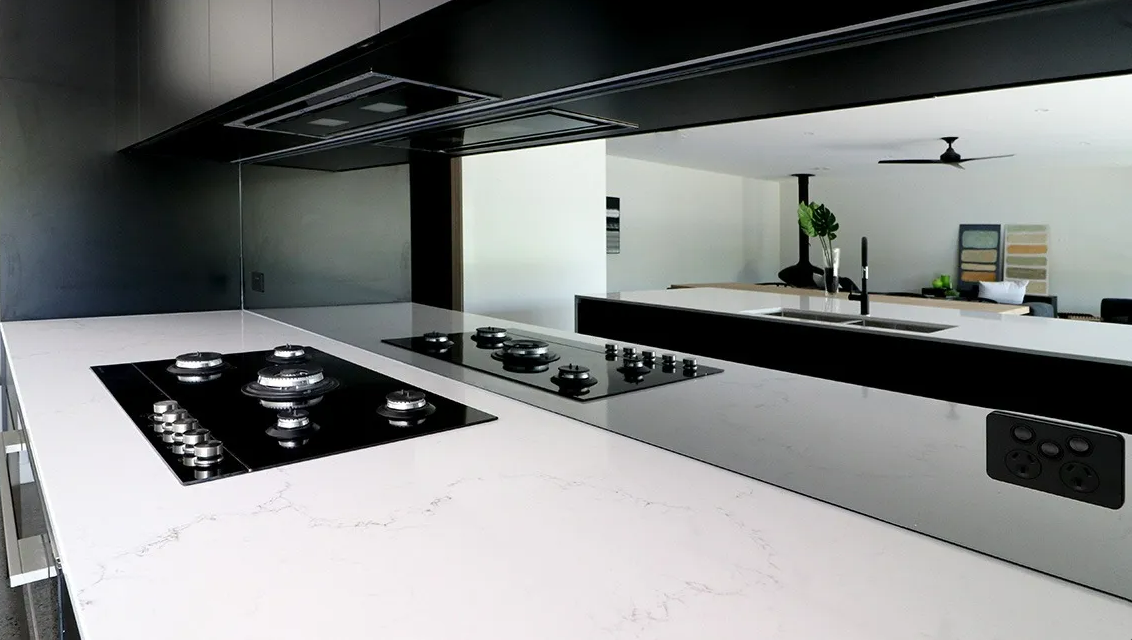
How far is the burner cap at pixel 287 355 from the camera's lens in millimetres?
1544

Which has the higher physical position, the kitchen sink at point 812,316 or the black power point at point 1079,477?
the kitchen sink at point 812,316

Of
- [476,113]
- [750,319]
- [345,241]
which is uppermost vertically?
[476,113]

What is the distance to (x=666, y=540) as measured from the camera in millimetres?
660

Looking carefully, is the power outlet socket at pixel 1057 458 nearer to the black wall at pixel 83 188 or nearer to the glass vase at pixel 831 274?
the glass vase at pixel 831 274

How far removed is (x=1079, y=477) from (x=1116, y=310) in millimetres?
142

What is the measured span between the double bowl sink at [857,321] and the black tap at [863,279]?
1 cm

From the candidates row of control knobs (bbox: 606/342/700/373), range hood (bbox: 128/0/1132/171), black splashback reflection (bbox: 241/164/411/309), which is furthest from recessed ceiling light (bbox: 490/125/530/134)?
black splashback reflection (bbox: 241/164/411/309)

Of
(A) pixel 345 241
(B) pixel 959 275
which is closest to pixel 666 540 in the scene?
(B) pixel 959 275

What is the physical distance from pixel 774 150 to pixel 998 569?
44cm

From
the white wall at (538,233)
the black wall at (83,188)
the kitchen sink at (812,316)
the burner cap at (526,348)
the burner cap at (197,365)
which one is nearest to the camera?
the kitchen sink at (812,316)

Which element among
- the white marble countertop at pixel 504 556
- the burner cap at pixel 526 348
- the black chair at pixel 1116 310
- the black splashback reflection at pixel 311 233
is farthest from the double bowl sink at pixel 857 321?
the black splashback reflection at pixel 311 233

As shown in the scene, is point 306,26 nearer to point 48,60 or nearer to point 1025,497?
point 1025,497

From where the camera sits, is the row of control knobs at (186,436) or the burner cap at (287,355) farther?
the burner cap at (287,355)

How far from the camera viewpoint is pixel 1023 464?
56 centimetres
